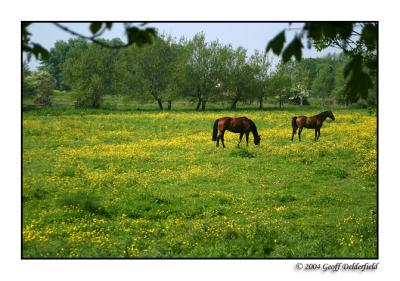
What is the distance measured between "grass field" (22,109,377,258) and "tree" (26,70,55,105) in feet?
2.45

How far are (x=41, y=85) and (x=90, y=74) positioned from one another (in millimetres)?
5699

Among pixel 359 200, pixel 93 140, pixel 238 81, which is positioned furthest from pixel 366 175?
pixel 93 140

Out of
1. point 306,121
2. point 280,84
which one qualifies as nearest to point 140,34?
point 280,84

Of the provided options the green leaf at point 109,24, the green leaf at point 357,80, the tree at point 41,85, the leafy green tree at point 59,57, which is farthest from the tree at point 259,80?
the green leaf at point 357,80

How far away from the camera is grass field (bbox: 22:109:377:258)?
9274 millimetres

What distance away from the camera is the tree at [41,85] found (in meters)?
11.9

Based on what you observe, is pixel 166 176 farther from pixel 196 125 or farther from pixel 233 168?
pixel 196 125

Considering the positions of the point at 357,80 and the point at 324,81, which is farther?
the point at 324,81

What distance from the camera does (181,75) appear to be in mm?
26766

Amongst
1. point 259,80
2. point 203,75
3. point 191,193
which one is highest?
point 203,75

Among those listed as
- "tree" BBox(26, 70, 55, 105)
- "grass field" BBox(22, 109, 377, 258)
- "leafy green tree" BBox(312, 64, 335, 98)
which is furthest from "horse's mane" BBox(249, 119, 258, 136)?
"tree" BBox(26, 70, 55, 105)

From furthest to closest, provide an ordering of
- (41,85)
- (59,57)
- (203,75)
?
1. (203,75)
2. (59,57)
3. (41,85)

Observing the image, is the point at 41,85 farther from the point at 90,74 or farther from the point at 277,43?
the point at 277,43

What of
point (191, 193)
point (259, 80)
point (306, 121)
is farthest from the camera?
point (306, 121)
